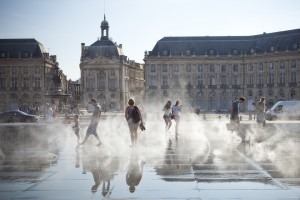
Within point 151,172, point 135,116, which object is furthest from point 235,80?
point 151,172

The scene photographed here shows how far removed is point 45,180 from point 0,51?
109578mm

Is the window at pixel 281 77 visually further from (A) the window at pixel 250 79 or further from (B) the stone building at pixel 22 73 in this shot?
(B) the stone building at pixel 22 73

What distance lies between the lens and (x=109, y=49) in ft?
397

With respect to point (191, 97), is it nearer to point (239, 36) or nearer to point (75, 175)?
point (239, 36)

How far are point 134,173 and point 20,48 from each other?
108 metres

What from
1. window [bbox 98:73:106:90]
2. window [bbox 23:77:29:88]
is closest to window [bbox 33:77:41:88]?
window [bbox 23:77:29:88]

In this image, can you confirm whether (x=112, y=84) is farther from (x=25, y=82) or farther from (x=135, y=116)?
(x=135, y=116)

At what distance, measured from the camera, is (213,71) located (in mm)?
113125

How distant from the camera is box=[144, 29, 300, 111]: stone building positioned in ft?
352

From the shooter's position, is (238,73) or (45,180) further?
(238,73)

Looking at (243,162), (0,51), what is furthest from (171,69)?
(243,162)

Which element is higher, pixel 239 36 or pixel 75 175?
pixel 239 36

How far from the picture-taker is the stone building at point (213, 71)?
352 feet

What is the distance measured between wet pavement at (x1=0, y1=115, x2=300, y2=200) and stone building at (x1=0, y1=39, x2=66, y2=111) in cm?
10028
